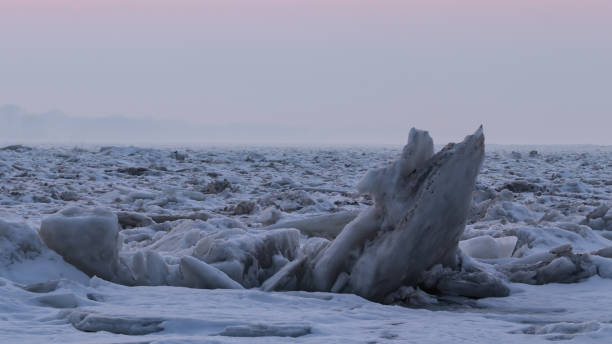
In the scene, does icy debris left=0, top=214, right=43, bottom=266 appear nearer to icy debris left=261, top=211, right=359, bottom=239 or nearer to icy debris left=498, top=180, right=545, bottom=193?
icy debris left=261, top=211, right=359, bottom=239

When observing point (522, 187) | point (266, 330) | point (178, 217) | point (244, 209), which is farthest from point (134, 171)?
point (266, 330)

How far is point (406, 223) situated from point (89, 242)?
1.40 metres

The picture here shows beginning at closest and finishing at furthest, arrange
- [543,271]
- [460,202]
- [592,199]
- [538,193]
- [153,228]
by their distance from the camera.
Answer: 1. [460,202]
2. [543,271]
3. [153,228]
4. [592,199]
5. [538,193]

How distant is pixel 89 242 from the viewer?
3.20 meters

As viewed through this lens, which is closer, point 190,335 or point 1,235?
point 190,335

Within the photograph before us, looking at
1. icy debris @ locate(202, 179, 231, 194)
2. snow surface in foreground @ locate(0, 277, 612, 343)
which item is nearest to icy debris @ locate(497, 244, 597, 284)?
snow surface in foreground @ locate(0, 277, 612, 343)

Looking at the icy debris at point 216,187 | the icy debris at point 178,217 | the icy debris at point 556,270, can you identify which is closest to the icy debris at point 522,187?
the icy debris at point 216,187

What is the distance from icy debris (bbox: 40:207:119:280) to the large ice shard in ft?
2.90

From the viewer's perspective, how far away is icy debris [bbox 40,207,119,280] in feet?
10.5

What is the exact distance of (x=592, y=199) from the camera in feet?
28.2

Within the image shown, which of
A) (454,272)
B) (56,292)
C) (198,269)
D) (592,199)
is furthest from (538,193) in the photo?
(56,292)

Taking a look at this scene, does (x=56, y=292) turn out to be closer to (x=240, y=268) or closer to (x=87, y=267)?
(x=87, y=267)

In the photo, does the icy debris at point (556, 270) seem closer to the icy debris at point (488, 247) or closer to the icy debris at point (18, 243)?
the icy debris at point (488, 247)

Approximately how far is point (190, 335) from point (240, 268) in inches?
42.8
